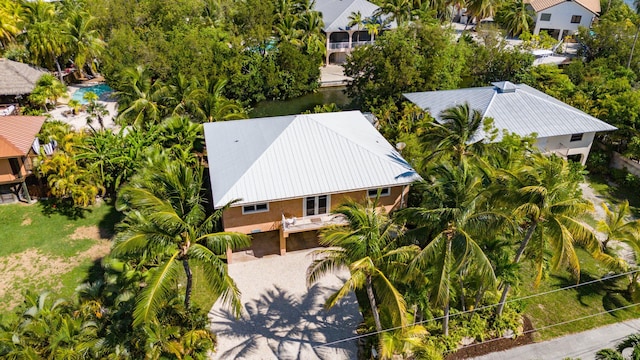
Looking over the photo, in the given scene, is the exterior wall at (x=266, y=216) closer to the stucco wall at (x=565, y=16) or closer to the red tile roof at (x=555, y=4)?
the red tile roof at (x=555, y=4)

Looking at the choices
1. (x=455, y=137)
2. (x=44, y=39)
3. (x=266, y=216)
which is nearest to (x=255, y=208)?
(x=266, y=216)

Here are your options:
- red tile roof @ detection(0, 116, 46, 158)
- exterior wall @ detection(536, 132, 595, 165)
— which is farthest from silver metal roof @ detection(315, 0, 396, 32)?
red tile roof @ detection(0, 116, 46, 158)

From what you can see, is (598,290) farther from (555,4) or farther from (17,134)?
(555,4)

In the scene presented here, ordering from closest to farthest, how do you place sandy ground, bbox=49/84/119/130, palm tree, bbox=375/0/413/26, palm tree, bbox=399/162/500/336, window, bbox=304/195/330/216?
1. palm tree, bbox=399/162/500/336
2. window, bbox=304/195/330/216
3. sandy ground, bbox=49/84/119/130
4. palm tree, bbox=375/0/413/26

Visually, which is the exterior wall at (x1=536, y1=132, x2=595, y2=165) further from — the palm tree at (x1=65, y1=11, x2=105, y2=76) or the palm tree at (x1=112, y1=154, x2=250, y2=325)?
the palm tree at (x1=65, y1=11, x2=105, y2=76)

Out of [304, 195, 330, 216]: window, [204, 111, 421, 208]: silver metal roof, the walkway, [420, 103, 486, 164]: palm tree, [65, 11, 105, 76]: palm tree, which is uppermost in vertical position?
[65, 11, 105, 76]: palm tree

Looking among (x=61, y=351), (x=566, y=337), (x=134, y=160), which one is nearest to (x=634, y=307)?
(x=566, y=337)
